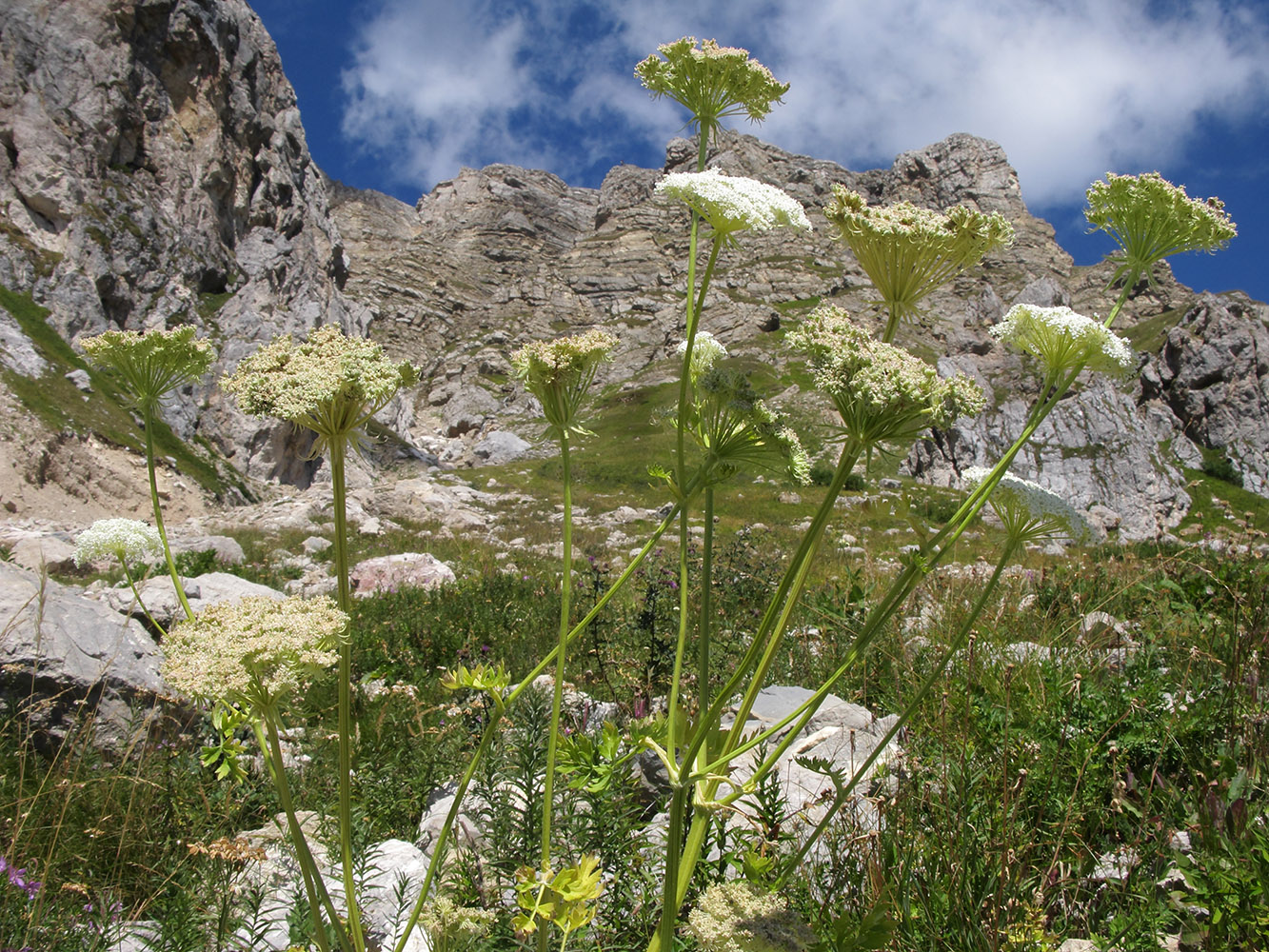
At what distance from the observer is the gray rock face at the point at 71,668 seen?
17.9 feet

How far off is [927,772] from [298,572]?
46.7 ft

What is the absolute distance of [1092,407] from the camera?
49.3 m

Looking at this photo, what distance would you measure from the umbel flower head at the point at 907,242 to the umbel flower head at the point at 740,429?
53 centimetres

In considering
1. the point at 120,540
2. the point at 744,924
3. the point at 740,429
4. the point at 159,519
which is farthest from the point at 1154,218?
the point at 120,540

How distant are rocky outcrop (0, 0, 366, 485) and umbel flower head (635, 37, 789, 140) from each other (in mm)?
31106

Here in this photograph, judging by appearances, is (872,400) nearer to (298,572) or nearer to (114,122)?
(298,572)

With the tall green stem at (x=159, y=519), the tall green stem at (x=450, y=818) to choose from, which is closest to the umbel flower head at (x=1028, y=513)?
the tall green stem at (x=450, y=818)

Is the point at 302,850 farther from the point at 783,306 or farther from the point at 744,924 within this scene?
the point at 783,306

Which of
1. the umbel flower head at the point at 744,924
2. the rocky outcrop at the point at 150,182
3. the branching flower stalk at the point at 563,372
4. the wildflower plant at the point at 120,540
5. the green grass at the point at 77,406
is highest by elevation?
the rocky outcrop at the point at 150,182

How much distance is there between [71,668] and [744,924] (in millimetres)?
6356

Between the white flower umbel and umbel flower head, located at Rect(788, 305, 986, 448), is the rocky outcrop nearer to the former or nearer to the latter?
the white flower umbel

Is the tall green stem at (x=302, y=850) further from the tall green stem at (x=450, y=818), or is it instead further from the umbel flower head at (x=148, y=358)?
the umbel flower head at (x=148, y=358)

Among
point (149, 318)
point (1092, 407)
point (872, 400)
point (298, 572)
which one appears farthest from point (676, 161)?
point (872, 400)

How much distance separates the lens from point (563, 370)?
8.79 ft
